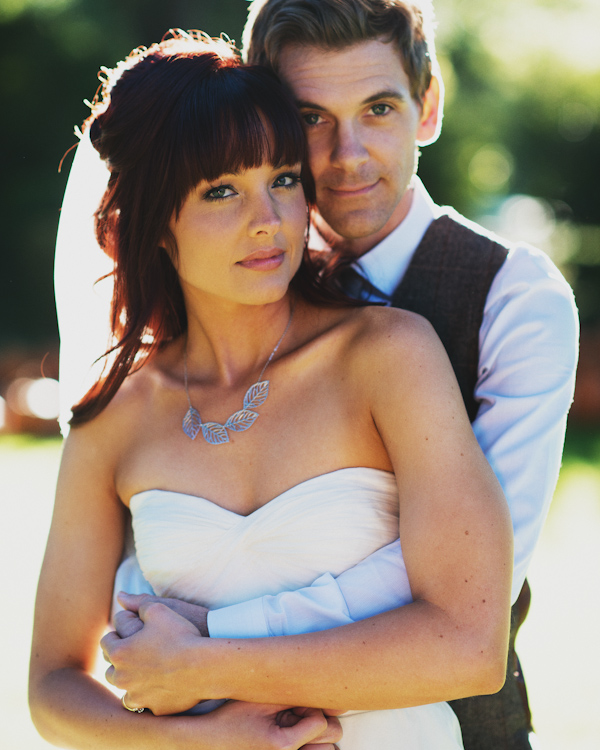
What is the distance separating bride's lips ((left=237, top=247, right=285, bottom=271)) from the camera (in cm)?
230

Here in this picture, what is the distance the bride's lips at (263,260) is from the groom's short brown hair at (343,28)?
2.44 feet

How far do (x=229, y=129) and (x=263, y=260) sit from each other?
350 mm

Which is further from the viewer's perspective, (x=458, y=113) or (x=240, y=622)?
(x=458, y=113)

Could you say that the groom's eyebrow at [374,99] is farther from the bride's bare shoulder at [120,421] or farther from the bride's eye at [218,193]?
the bride's bare shoulder at [120,421]

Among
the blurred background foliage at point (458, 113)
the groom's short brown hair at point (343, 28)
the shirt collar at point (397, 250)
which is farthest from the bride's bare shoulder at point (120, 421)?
the blurred background foliage at point (458, 113)

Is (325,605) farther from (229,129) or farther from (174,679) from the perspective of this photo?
(229,129)

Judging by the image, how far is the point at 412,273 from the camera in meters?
2.57

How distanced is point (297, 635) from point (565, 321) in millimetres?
1097

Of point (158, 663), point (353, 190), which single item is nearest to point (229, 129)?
point (353, 190)

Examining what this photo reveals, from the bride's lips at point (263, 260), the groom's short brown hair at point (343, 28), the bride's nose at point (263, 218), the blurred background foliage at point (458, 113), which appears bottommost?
the blurred background foliage at point (458, 113)

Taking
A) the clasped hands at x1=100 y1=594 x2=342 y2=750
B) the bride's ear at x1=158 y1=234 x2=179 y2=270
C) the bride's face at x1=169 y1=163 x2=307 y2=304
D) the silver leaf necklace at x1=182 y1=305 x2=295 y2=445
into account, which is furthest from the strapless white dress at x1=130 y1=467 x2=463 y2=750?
the bride's ear at x1=158 y1=234 x2=179 y2=270

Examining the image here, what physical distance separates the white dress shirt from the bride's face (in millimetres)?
596

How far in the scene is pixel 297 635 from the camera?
6.44 feet

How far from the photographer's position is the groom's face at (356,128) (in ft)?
8.55
